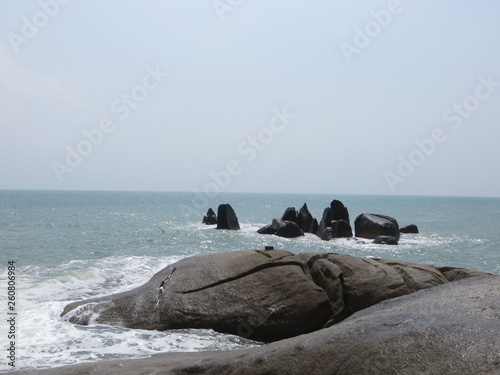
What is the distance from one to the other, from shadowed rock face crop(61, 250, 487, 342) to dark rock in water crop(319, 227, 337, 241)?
83.2 feet

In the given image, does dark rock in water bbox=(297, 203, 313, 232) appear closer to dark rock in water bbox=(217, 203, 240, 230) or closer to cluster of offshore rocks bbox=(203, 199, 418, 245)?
cluster of offshore rocks bbox=(203, 199, 418, 245)

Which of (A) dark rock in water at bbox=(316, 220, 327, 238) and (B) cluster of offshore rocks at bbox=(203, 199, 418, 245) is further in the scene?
(A) dark rock in water at bbox=(316, 220, 327, 238)

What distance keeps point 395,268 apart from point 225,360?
21.1 ft

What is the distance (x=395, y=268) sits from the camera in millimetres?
11031

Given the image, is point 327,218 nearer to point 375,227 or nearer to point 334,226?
point 334,226

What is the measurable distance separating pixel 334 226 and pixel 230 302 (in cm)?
2855

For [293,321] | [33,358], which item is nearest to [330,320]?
[293,321]

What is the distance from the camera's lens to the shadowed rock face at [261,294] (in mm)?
9914

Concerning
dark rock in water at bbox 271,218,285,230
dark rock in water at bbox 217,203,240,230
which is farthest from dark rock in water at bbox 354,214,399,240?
dark rock in water at bbox 217,203,240,230

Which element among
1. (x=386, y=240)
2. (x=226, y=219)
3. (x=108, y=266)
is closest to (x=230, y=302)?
(x=108, y=266)

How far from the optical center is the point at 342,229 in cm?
3734

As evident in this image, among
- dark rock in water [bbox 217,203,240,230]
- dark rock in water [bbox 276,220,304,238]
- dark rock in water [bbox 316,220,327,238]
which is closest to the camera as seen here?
dark rock in water [bbox 276,220,304,238]

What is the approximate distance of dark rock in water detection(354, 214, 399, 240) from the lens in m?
35.8

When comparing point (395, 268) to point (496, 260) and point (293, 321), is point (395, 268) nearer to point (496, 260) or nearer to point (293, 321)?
point (293, 321)
